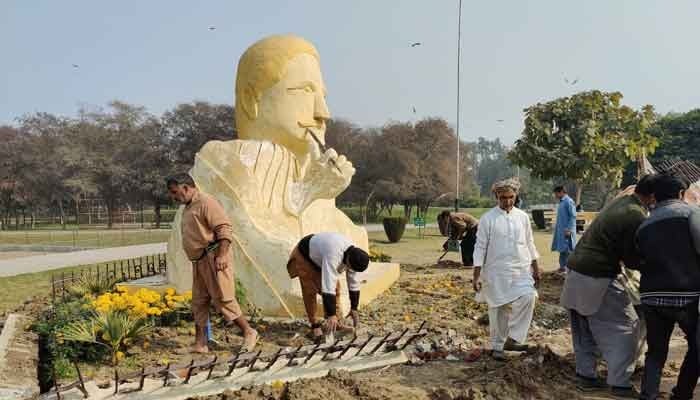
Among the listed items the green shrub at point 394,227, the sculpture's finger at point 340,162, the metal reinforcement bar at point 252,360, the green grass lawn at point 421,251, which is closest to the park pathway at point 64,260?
the green grass lawn at point 421,251

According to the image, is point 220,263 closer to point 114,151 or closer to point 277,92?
point 277,92

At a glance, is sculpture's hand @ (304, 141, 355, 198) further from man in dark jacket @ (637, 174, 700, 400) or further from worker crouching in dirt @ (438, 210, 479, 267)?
worker crouching in dirt @ (438, 210, 479, 267)

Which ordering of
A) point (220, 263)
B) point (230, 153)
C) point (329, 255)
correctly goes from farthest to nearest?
point (230, 153), point (329, 255), point (220, 263)

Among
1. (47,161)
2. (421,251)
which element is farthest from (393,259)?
(47,161)

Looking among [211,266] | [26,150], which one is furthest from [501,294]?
[26,150]

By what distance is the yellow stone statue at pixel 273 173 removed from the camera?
256 inches

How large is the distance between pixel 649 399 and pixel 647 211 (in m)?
1.35

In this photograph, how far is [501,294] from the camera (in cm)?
502

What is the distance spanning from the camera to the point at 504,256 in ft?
16.5

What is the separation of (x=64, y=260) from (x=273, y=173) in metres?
9.93

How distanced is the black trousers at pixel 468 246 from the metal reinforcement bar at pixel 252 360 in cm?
654

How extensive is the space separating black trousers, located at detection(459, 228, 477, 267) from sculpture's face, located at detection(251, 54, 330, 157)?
529 centimetres

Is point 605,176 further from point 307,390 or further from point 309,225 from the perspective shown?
point 307,390

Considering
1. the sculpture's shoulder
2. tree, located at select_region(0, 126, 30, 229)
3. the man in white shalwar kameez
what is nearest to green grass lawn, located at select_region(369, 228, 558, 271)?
the sculpture's shoulder
